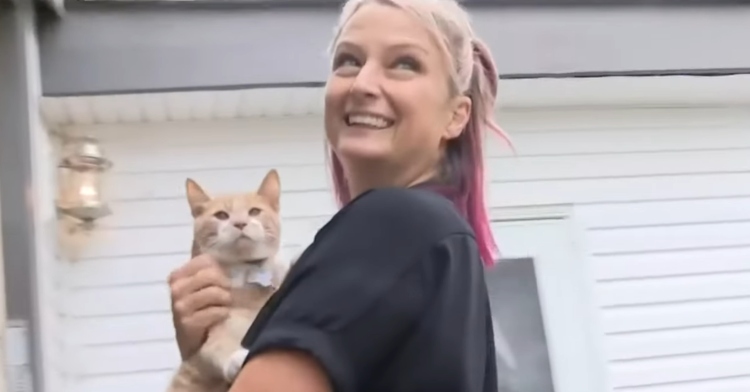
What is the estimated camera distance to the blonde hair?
96 cm

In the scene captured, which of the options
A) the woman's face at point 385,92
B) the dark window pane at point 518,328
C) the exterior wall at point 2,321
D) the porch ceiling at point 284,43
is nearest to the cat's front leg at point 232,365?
the woman's face at point 385,92

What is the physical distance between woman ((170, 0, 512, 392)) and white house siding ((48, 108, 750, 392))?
168 centimetres

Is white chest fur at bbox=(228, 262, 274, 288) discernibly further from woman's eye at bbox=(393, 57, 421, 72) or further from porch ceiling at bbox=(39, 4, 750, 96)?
porch ceiling at bbox=(39, 4, 750, 96)

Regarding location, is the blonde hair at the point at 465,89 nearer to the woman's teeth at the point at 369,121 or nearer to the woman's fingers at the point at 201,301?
the woman's teeth at the point at 369,121

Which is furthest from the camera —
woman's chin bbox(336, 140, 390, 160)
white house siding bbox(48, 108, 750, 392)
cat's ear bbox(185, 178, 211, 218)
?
white house siding bbox(48, 108, 750, 392)

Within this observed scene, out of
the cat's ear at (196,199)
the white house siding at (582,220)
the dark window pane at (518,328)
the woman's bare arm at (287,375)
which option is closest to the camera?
the woman's bare arm at (287,375)

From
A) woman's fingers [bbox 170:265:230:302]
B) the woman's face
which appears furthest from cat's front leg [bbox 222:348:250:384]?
the woman's face

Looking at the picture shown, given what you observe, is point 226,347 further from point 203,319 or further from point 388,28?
point 388,28

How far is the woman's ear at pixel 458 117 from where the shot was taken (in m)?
0.99

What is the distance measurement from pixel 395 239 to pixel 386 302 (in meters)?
0.05

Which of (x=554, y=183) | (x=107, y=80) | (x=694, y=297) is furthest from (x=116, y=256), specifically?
(x=694, y=297)

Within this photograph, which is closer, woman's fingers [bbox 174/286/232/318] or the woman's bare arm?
the woman's bare arm

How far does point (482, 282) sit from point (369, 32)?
0.25 meters

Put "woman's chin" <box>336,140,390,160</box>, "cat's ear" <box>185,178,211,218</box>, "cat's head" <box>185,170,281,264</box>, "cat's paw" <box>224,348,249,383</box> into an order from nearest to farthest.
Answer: "woman's chin" <box>336,140,390,160</box>
"cat's paw" <box>224,348,249,383</box>
"cat's head" <box>185,170,281,264</box>
"cat's ear" <box>185,178,211,218</box>
